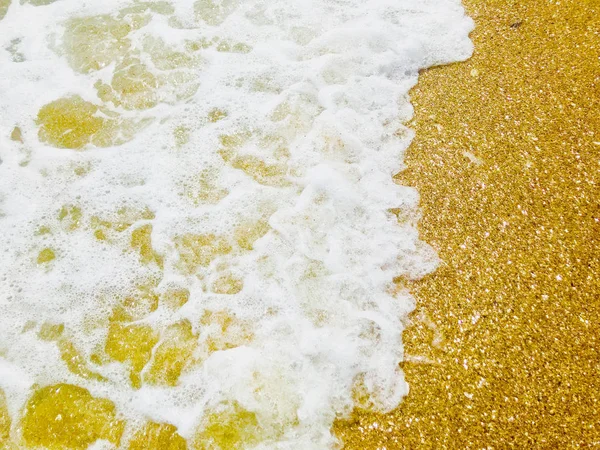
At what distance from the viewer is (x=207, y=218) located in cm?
379

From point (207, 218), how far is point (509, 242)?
8.20 ft

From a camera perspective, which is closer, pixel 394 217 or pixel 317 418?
pixel 317 418

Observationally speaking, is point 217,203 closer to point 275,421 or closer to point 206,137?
point 206,137

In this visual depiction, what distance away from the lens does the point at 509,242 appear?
341cm

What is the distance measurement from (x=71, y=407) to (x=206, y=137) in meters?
2.58

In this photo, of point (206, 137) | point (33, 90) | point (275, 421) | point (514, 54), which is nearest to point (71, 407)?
point (275, 421)

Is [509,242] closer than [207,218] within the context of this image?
Yes

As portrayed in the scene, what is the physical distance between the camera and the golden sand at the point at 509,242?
2781 mm

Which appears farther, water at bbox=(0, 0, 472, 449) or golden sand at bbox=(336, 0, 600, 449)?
water at bbox=(0, 0, 472, 449)

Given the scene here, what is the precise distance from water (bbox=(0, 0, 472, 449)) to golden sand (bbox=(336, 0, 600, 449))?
210 millimetres

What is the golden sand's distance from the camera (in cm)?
278

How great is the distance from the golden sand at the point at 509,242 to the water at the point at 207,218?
0.21 metres

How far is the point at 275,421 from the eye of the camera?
112 inches

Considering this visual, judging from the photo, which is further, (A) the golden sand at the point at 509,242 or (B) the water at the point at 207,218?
(B) the water at the point at 207,218
